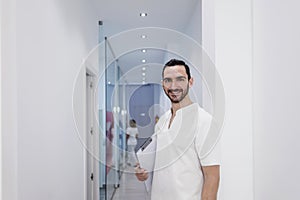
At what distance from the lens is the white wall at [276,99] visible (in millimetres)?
1089

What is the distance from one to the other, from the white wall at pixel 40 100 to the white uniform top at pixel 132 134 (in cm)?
54

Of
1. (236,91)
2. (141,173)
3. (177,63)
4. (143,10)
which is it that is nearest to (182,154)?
(141,173)

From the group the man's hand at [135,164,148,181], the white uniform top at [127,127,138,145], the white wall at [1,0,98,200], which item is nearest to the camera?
the white uniform top at [127,127,138,145]

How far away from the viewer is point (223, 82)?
1.64m

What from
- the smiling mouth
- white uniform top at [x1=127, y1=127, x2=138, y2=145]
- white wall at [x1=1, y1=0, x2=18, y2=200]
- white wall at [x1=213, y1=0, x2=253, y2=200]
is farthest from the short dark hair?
white wall at [x1=1, y1=0, x2=18, y2=200]

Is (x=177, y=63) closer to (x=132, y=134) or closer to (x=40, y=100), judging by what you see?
(x=132, y=134)

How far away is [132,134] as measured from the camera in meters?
1.09

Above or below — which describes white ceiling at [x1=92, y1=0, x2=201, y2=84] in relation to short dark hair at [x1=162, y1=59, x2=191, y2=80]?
above

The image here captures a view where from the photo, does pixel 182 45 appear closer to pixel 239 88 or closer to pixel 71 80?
pixel 239 88

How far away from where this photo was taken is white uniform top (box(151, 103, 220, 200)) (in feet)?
3.72

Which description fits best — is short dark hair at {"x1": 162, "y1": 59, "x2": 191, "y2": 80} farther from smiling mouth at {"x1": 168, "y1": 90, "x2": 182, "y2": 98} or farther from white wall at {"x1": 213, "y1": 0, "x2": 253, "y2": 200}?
white wall at {"x1": 213, "y1": 0, "x2": 253, "y2": 200}

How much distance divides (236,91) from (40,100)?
1.03 m

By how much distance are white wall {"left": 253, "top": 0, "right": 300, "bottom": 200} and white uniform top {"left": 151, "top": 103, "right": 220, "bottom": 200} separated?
0.25 metres

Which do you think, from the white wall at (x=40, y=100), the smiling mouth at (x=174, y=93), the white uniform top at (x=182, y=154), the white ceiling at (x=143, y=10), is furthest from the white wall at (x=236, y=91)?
the white ceiling at (x=143, y=10)
